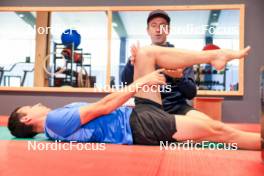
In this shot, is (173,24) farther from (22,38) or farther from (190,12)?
(22,38)

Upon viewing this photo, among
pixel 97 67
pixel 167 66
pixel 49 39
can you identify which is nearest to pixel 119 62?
pixel 97 67

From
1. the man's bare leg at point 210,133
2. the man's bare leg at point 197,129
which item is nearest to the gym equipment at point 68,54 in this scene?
the man's bare leg at point 197,129

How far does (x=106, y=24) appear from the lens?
15.2 feet

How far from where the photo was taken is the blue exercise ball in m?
4.61

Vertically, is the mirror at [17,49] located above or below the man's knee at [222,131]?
above

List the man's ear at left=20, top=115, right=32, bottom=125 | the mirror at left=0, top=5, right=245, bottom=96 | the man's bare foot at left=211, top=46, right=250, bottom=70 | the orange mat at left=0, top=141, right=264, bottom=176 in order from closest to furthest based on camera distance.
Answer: the orange mat at left=0, top=141, right=264, bottom=176
the man's bare foot at left=211, top=46, right=250, bottom=70
the man's ear at left=20, top=115, right=32, bottom=125
the mirror at left=0, top=5, right=245, bottom=96

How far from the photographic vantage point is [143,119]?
1888 mm

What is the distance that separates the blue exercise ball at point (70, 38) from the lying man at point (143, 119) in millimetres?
2707

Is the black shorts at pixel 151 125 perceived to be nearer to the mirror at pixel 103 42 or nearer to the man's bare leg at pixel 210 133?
the man's bare leg at pixel 210 133

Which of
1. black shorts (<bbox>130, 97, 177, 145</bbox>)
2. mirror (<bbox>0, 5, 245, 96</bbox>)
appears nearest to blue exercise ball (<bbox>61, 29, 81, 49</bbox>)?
mirror (<bbox>0, 5, 245, 96</bbox>)

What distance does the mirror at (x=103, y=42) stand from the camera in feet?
14.2

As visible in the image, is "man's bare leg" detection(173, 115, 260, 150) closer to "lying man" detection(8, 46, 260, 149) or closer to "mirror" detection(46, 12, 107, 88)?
"lying man" detection(8, 46, 260, 149)

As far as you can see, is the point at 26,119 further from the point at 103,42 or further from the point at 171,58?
the point at 103,42

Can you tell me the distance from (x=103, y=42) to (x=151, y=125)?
2.89 m
